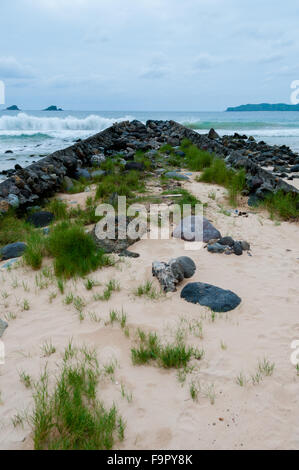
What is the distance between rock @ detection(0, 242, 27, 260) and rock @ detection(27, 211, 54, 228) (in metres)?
1.07

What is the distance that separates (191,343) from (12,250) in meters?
3.24

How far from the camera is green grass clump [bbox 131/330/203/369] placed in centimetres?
246

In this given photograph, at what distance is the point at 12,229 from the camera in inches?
217

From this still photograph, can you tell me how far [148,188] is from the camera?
7.94 m

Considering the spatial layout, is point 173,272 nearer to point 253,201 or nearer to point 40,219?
point 40,219

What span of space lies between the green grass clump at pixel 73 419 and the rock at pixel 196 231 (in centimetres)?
307

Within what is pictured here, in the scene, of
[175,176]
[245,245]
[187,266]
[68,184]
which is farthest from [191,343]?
[175,176]

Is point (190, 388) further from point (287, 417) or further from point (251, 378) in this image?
point (287, 417)

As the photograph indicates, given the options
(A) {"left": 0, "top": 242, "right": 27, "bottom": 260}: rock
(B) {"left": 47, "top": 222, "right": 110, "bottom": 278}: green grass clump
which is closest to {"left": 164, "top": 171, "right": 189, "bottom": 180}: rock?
(B) {"left": 47, "top": 222, "right": 110, "bottom": 278}: green grass clump

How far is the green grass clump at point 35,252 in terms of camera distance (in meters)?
4.20

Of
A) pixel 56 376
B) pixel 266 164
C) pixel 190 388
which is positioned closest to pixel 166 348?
pixel 190 388

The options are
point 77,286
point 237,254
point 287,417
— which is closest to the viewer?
point 287,417

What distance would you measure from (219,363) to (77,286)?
1.95m

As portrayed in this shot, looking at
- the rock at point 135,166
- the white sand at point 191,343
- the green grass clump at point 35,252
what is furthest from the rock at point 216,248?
the rock at point 135,166
